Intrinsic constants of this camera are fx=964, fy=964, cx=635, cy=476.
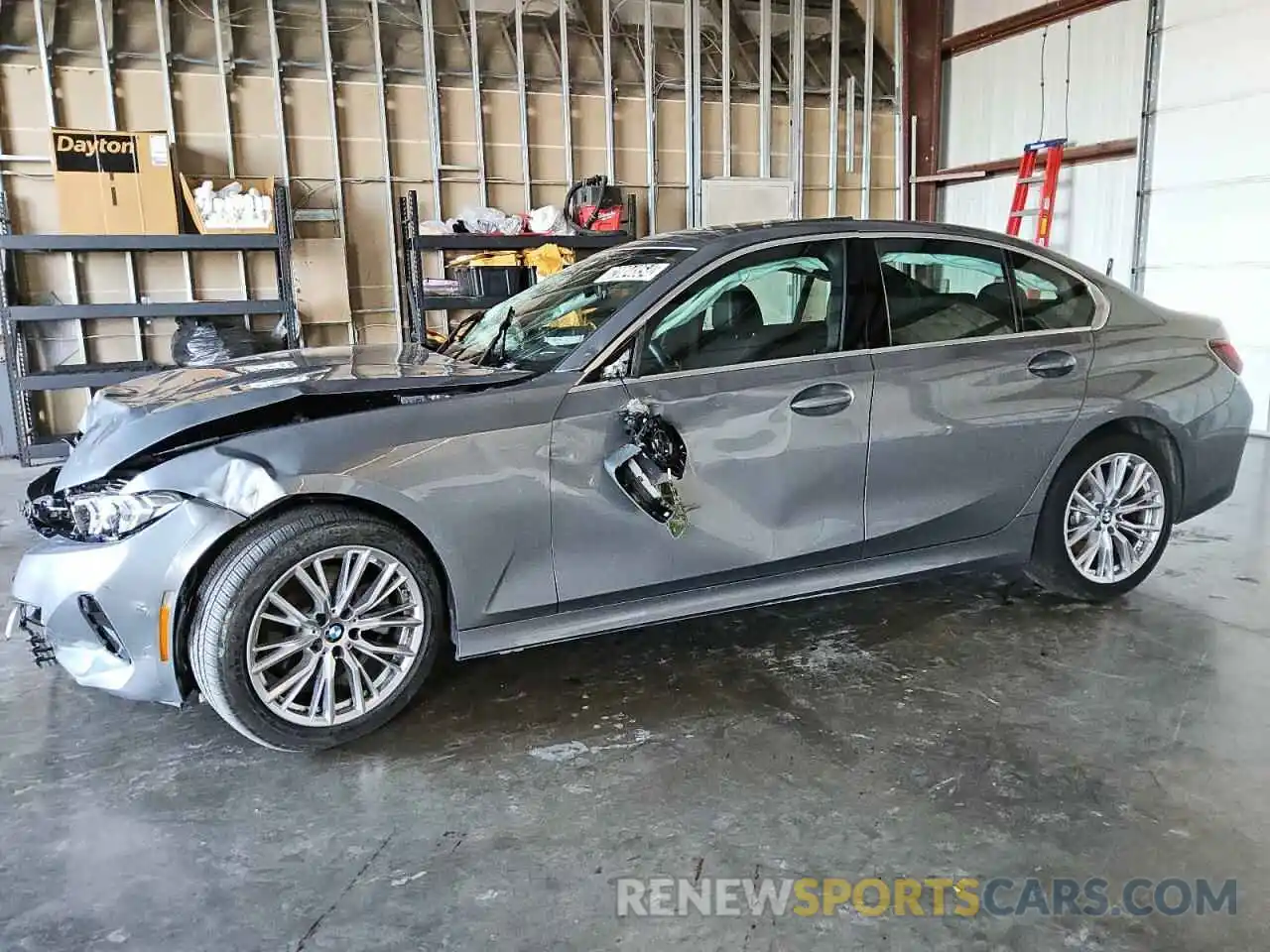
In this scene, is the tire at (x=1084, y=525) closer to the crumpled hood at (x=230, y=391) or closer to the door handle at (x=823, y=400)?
the door handle at (x=823, y=400)

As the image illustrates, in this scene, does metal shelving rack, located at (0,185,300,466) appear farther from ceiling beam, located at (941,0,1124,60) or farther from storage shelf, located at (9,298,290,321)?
ceiling beam, located at (941,0,1124,60)

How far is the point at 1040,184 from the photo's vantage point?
358 inches

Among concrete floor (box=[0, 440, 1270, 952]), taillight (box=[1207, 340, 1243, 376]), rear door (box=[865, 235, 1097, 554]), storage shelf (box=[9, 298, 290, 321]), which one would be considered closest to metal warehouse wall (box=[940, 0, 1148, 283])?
taillight (box=[1207, 340, 1243, 376])

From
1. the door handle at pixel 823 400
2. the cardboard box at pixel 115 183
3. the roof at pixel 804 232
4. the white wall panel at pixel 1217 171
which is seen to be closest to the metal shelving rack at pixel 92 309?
the cardboard box at pixel 115 183

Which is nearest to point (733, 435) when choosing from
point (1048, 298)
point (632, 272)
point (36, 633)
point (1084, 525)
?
point (632, 272)

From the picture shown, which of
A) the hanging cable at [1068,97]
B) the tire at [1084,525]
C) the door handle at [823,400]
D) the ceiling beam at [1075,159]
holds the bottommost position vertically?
the tire at [1084,525]

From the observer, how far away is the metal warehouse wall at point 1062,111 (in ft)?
27.2

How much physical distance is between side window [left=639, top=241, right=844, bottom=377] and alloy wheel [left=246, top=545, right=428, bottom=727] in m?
0.92

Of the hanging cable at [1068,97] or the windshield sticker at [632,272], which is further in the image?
the hanging cable at [1068,97]

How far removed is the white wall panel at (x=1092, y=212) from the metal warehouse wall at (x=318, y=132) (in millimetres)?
2658

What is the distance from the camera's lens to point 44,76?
7.15 m

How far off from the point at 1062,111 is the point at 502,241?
17.5ft

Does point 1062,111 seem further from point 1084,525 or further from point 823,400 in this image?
point 823,400

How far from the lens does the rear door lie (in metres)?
3.02
